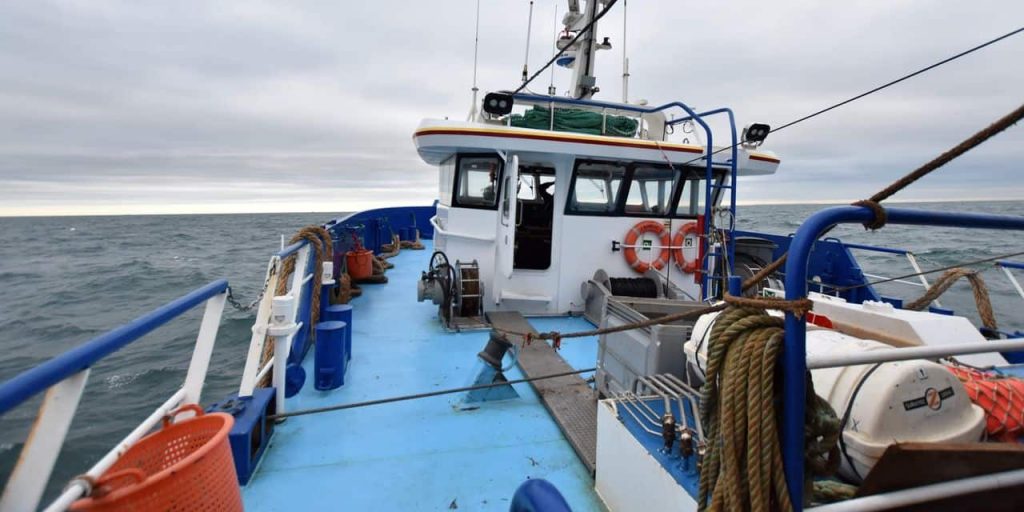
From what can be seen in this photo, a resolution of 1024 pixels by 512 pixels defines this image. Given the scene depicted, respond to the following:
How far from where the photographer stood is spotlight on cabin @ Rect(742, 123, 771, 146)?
6.03m

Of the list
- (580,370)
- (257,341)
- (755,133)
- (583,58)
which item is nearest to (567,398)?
(580,370)

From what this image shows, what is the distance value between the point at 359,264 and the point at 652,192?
4388 millimetres

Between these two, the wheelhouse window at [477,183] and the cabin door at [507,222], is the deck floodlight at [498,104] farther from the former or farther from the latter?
the wheelhouse window at [477,183]

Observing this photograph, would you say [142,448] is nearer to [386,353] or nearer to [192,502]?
[192,502]

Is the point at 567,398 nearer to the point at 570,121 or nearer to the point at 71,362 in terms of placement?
the point at 71,362

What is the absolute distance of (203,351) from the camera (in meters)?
2.14

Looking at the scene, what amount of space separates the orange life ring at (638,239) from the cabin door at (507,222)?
5.03 feet

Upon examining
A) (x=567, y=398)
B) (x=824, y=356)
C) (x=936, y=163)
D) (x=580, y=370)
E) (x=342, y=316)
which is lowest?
(x=567, y=398)

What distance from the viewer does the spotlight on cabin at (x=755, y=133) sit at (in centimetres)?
603

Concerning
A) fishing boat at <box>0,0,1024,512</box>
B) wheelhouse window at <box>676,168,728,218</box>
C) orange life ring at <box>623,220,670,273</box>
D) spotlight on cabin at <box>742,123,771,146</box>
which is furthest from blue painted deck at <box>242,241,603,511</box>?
spotlight on cabin at <box>742,123,771,146</box>

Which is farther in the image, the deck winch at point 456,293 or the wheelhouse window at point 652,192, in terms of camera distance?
the wheelhouse window at point 652,192

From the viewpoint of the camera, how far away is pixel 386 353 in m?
4.62

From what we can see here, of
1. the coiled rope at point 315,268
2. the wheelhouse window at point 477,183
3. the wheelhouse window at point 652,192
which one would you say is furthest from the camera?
the wheelhouse window at point 652,192

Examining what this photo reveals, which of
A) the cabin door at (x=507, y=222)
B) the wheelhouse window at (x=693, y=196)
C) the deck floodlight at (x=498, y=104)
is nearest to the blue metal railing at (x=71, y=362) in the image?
the cabin door at (x=507, y=222)
